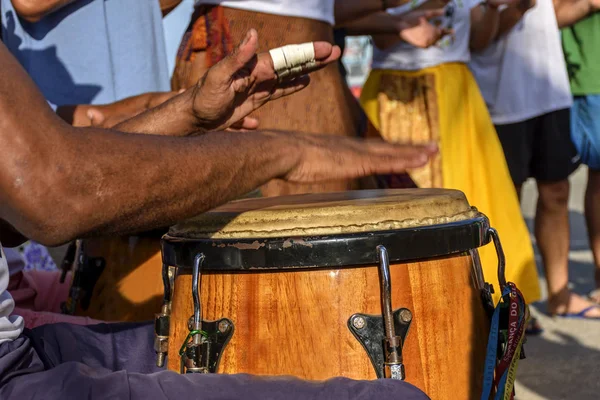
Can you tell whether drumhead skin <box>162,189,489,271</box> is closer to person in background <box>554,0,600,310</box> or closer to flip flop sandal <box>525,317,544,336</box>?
flip flop sandal <box>525,317,544,336</box>

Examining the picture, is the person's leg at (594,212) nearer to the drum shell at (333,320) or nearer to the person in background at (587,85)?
the person in background at (587,85)

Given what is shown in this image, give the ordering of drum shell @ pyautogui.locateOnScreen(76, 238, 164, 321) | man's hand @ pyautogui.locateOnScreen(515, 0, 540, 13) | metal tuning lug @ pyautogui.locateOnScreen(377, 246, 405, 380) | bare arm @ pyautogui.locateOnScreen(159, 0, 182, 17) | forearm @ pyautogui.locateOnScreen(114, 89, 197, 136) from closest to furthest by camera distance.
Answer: metal tuning lug @ pyautogui.locateOnScreen(377, 246, 405, 380) → forearm @ pyautogui.locateOnScreen(114, 89, 197, 136) → drum shell @ pyautogui.locateOnScreen(76, 238, 164, 321) → bare arm @ pyautogui.locateOnScreen(159, 0, 182, 17) → man's hand @ pyautogui.locateOnScreen(515, 0, 540, 13)

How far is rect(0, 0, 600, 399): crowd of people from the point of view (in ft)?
4.03

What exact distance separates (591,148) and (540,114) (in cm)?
31

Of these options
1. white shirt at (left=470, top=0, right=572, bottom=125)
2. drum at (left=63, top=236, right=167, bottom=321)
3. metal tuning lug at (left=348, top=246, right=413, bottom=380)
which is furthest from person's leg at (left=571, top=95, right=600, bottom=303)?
metal tuning lug at (left=348, top=246, right=413, bottom=380)

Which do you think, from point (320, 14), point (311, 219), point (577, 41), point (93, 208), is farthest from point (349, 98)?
point (577, 41)

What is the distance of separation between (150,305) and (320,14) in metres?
1.07

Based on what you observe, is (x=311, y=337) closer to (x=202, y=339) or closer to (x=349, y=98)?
(x=202, y=339)

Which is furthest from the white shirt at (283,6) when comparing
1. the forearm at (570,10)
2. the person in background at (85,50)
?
the forearm at (570,10)

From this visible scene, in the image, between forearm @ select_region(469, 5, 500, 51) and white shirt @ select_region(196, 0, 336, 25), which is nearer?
white shirt @ select_region(196, 0, 336, 25)

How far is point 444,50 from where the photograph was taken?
3.72 m

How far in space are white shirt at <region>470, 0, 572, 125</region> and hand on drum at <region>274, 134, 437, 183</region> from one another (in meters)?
2.54

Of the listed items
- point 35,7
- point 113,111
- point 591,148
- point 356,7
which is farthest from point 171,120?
point 591,148

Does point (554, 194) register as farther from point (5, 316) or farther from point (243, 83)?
point (5, 316)
